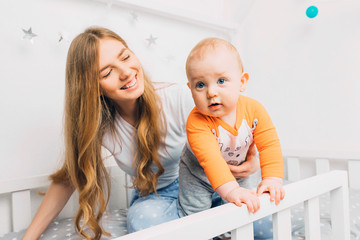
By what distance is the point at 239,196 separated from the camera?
0.59 m

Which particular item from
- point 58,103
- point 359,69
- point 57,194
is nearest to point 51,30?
point 58,103

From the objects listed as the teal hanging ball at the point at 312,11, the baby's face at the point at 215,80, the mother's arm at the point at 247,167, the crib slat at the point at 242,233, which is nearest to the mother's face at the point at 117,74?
the baby's face at the point at 215,80

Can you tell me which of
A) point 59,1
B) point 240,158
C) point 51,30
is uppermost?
point 59,1

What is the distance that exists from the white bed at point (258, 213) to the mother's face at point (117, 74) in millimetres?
419

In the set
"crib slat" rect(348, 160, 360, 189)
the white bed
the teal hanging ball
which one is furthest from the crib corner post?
the teal hanging ball

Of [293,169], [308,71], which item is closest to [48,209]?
[293,169]

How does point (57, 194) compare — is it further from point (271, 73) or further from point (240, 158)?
point (271, 73)

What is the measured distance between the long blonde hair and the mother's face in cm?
2

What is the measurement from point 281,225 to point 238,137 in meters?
0.22

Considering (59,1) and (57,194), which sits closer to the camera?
(57,194)

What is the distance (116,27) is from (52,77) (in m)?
0.38

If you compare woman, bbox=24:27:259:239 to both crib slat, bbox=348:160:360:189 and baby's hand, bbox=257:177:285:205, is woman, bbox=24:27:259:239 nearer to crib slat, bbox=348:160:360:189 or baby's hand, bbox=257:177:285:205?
baby's hand, bbox=257:177:285:205

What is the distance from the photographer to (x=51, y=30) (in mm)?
1152

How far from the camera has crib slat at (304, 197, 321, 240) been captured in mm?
715
